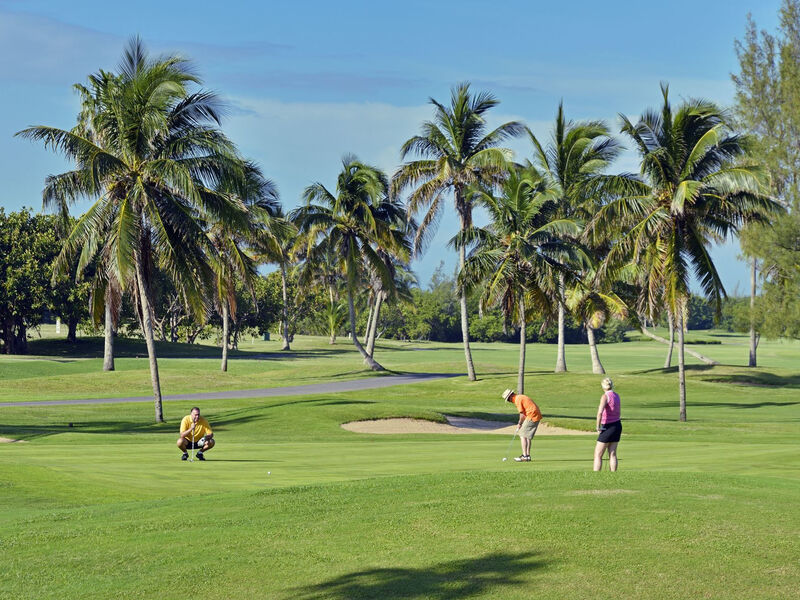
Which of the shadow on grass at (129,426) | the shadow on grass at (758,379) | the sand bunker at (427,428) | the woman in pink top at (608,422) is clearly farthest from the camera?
the shadow on grass at (758,379)

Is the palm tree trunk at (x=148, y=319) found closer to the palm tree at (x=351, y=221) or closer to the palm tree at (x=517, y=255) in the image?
the palm tree at (x=517, y=255)

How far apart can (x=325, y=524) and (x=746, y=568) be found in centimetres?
550

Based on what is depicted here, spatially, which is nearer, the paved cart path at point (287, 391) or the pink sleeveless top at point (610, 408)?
the pink sleeveless top at point (610, 408)

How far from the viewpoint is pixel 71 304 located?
246 feet

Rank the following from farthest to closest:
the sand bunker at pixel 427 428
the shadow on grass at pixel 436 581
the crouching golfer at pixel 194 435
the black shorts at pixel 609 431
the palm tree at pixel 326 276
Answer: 1. the palm tree at pixel 326 276
2. the sand bunker at pixel 427 428
3. the crouching golfer at pixel 194 435
4. the black shorts at pixel 609 431
5. the shadow on grass at pixel 436 581

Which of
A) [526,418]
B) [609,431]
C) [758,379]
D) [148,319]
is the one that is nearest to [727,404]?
[758,379]

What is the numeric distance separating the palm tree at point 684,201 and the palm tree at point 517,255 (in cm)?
283

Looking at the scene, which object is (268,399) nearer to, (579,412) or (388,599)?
(579,412)

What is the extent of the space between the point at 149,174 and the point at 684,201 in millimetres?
21519

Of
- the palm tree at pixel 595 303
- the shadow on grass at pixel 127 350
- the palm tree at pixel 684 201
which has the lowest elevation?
the shadow on grass at pixel 127 350

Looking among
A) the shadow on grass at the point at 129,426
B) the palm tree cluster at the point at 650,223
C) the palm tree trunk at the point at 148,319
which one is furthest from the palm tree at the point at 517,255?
the palm tree trunk at the point at 148,319

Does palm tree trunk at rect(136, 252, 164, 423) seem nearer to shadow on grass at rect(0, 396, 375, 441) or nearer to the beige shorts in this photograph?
shadow on grass at rect(0, 396, 375, 441)

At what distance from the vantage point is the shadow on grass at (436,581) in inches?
368

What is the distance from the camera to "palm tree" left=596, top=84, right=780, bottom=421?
124 ft
